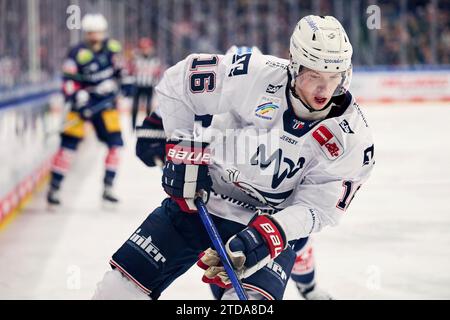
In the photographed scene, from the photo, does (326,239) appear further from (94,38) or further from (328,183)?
(94,38)

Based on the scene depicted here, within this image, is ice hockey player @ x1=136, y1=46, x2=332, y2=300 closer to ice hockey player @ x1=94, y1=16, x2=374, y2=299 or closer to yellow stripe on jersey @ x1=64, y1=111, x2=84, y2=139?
ice hockey player @ x1=94, y1=16, x2=374, y2=299

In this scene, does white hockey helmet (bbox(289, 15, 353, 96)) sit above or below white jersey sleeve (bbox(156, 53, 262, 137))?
above

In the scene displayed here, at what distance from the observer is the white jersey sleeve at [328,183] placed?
2148 millimetres

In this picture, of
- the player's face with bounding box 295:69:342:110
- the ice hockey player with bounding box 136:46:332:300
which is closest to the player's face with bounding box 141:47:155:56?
the ice hockey player with bounding box 136:46:332:300

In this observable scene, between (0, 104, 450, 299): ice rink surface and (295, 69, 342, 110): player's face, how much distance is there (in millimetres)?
1332

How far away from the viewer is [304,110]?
7.00 feet

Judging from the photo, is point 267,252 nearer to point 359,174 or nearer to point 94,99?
point 359,174

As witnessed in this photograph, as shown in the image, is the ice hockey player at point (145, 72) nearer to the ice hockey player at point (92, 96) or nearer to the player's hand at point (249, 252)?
the ice hockey player at point (92, 96)

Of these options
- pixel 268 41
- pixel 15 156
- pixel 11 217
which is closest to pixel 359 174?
pixel 11 217

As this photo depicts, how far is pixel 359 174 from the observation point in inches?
87.4

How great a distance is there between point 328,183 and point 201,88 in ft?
1.42

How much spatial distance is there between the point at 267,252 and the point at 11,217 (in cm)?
298

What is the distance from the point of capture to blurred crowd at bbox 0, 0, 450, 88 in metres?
12.3

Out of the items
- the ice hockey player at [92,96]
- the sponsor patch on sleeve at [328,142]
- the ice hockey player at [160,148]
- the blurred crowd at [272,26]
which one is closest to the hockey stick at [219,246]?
the ice hockey player at [160,148]
